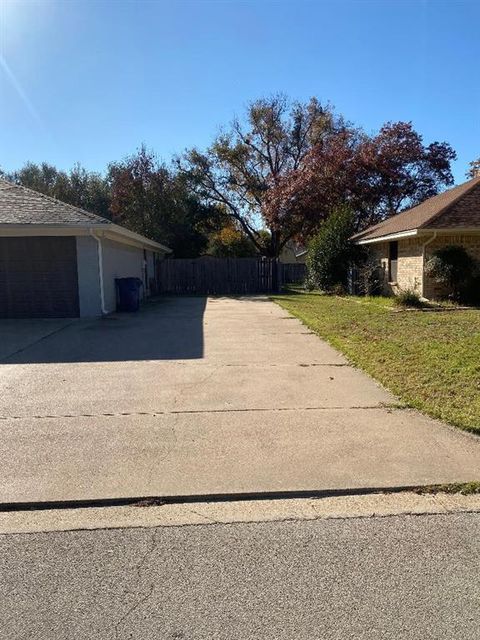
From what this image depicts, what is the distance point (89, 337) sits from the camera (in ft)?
36.7

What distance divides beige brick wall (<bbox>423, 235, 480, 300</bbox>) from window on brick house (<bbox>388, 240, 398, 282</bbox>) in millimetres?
3020

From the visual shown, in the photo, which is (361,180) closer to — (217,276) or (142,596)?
(217,276)

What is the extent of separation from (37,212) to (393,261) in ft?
44.4

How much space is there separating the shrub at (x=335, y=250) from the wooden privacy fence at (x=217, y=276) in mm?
4230

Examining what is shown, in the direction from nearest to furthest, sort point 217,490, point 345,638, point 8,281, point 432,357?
point 345,638 → point 217,490 → point 432,357 → point 8,281

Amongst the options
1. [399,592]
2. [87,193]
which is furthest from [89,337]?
[87,193]

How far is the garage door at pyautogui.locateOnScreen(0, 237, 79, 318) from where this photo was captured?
14.3 meters

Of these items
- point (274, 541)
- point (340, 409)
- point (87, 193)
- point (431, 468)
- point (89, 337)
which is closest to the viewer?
point (274, 541)

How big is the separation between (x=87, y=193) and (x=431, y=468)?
4127 cm

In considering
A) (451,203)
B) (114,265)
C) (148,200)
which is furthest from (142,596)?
(148,200)

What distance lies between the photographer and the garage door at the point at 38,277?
47.0ft

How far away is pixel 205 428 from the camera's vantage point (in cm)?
517

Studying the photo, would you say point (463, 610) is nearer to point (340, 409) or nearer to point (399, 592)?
point (399, 592)

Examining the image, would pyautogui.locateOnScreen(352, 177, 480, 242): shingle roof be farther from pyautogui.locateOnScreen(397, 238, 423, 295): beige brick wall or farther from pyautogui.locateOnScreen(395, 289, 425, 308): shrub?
pyautogui.locateOnScreen(395, 289, 425, 308): shrub
